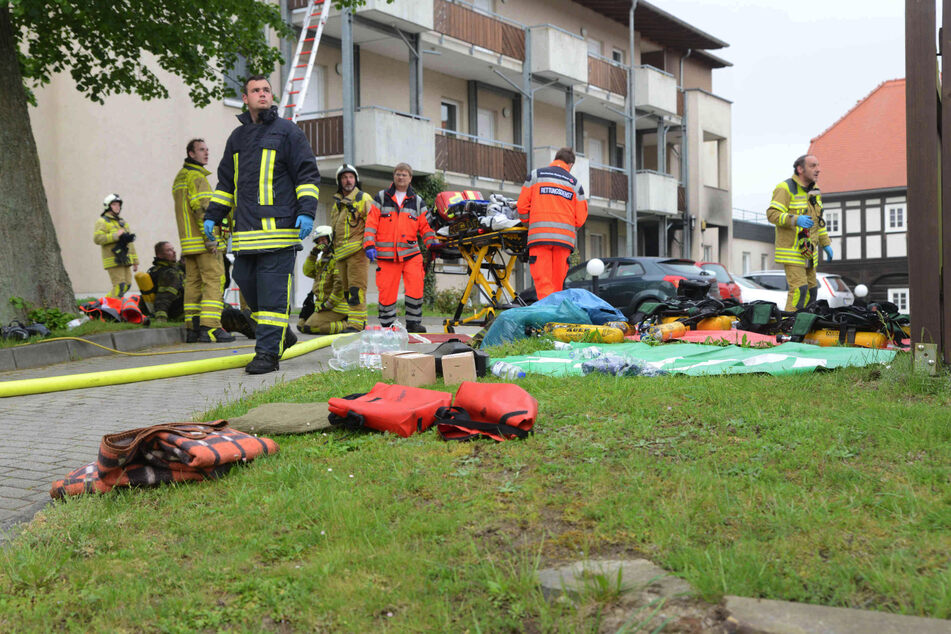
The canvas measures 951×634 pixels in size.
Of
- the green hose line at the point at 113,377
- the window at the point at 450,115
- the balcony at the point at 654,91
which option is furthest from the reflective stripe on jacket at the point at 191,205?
the balcony at the point at 654,91

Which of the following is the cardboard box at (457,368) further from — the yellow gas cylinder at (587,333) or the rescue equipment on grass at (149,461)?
the yellow gas cylinder at (587,333)

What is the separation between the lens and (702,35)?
37.6 meters

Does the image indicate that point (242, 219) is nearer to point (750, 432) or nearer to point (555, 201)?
point (555, 201)

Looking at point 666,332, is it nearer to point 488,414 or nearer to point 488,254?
point 488,254

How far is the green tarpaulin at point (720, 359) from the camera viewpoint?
612 centimetres

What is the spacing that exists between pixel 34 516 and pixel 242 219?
173 inches

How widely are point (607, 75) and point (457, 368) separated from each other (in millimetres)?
→ 28304

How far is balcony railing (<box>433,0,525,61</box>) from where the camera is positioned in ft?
79.2

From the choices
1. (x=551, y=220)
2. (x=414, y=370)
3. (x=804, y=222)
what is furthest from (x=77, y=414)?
(x=804, y=222)

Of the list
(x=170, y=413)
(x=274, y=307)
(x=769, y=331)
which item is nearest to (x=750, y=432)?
(x=170, y=413)

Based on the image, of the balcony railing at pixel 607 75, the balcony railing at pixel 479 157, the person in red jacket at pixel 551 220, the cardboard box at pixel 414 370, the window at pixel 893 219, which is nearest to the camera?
the cardboard box at pixel 414 370

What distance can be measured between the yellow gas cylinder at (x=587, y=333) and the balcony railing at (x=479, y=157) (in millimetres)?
16030

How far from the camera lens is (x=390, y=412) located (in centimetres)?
435

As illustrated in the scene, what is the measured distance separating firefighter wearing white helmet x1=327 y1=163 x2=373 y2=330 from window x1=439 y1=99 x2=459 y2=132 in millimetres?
15387
